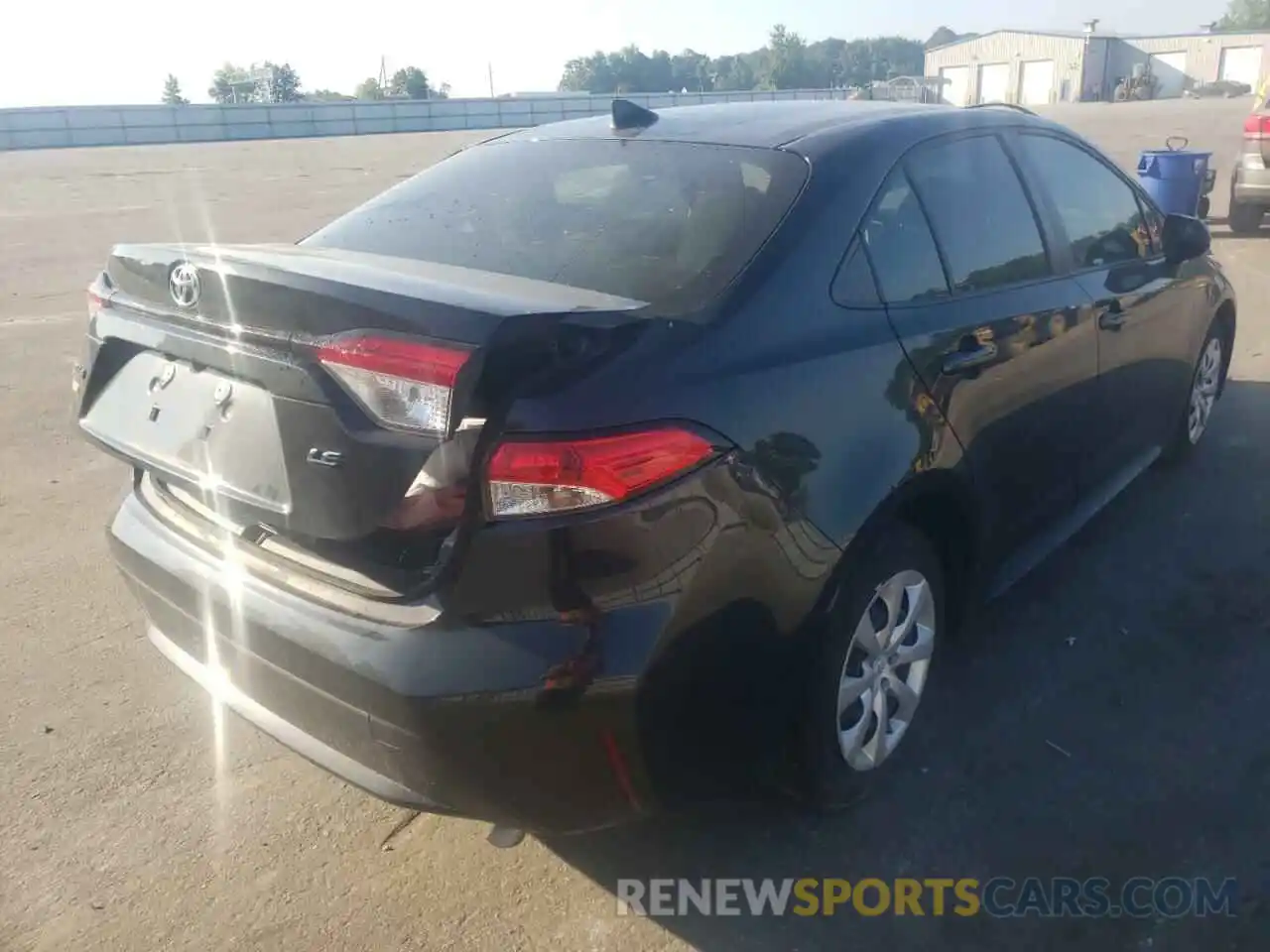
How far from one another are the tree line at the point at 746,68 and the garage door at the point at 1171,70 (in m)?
17.6

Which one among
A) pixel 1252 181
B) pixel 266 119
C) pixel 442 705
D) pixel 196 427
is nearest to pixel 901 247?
pixel 442 705

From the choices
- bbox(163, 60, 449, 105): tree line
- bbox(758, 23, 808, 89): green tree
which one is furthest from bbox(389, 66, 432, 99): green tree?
bbox(758, 23, 808, 89): green tree

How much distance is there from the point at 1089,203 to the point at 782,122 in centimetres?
142

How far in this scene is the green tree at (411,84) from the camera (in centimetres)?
8522

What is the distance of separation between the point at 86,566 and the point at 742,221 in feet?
10.0

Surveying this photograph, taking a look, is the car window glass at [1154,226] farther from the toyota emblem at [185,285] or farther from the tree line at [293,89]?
the tree line at [293,89]

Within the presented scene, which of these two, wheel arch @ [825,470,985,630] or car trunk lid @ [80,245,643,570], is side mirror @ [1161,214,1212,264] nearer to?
wheel arch @ [825,470,985,630]

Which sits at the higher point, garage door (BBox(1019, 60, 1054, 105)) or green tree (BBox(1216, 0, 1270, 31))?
green tree (BBox(1216, 0, 1270, 31))

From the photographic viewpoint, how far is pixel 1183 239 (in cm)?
409

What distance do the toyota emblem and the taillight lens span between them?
33.4 inches

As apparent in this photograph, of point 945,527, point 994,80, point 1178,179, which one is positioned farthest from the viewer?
point 994,80

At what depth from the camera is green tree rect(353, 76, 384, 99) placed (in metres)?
92.5

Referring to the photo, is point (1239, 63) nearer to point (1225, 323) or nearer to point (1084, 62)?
point (1084, 62)

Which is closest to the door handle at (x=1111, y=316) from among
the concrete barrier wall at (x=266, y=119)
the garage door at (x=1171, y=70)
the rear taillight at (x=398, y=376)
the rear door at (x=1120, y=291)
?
the rear door at (x=1120, y=291)
